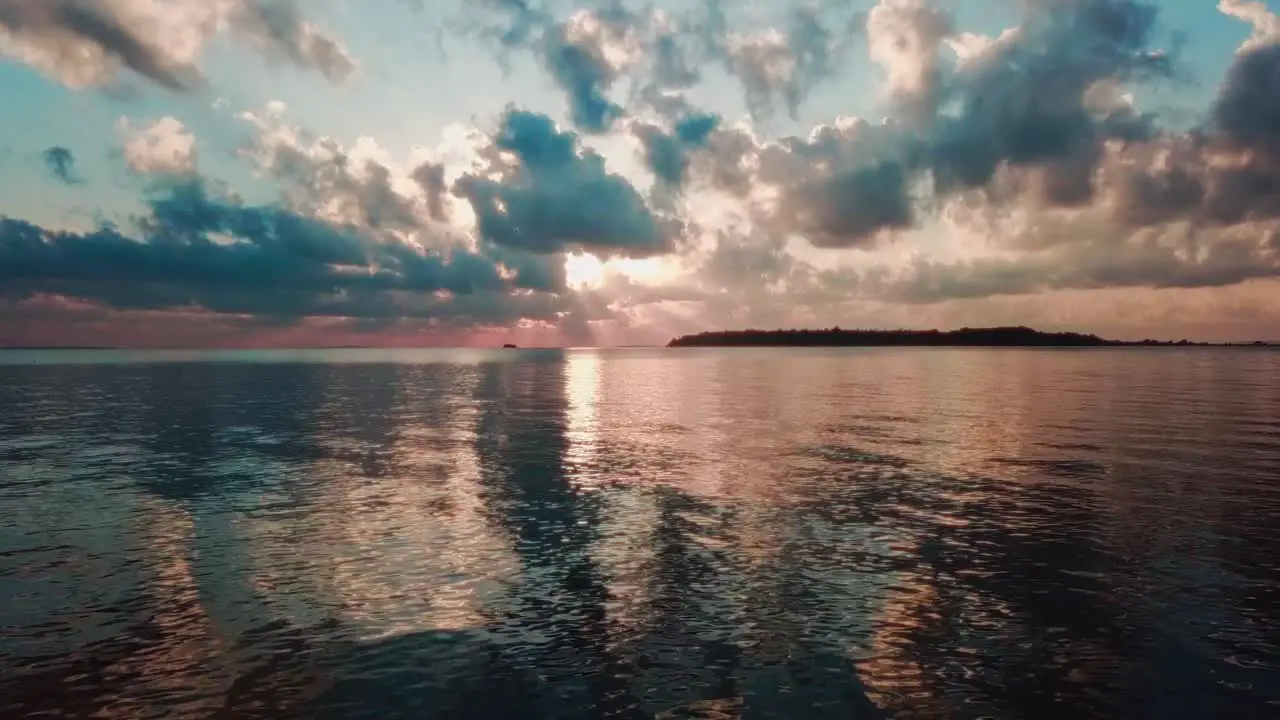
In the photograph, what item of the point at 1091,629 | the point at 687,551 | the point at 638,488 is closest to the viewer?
the point at 1091,629

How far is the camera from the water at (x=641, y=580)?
16.0m

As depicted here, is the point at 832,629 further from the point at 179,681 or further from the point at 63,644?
the point at 63,644

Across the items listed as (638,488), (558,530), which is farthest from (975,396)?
(558,530)

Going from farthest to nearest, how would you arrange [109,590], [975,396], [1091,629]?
[975,396] → [109,590] → [1091,629]

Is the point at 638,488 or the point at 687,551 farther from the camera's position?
the point at 638,488

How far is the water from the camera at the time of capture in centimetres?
1596

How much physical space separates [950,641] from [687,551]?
9.54 meters

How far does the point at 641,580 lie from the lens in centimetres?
2312

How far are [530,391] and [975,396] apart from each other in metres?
59.6

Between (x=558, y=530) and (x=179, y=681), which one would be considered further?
(x=558, y=530)

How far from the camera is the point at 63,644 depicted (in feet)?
59.3

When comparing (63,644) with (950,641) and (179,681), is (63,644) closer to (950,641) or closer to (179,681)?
(179,681)

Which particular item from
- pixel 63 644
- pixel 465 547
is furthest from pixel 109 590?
pixel 465 547

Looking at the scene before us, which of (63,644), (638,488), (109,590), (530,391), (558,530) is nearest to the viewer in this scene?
(63,644)
